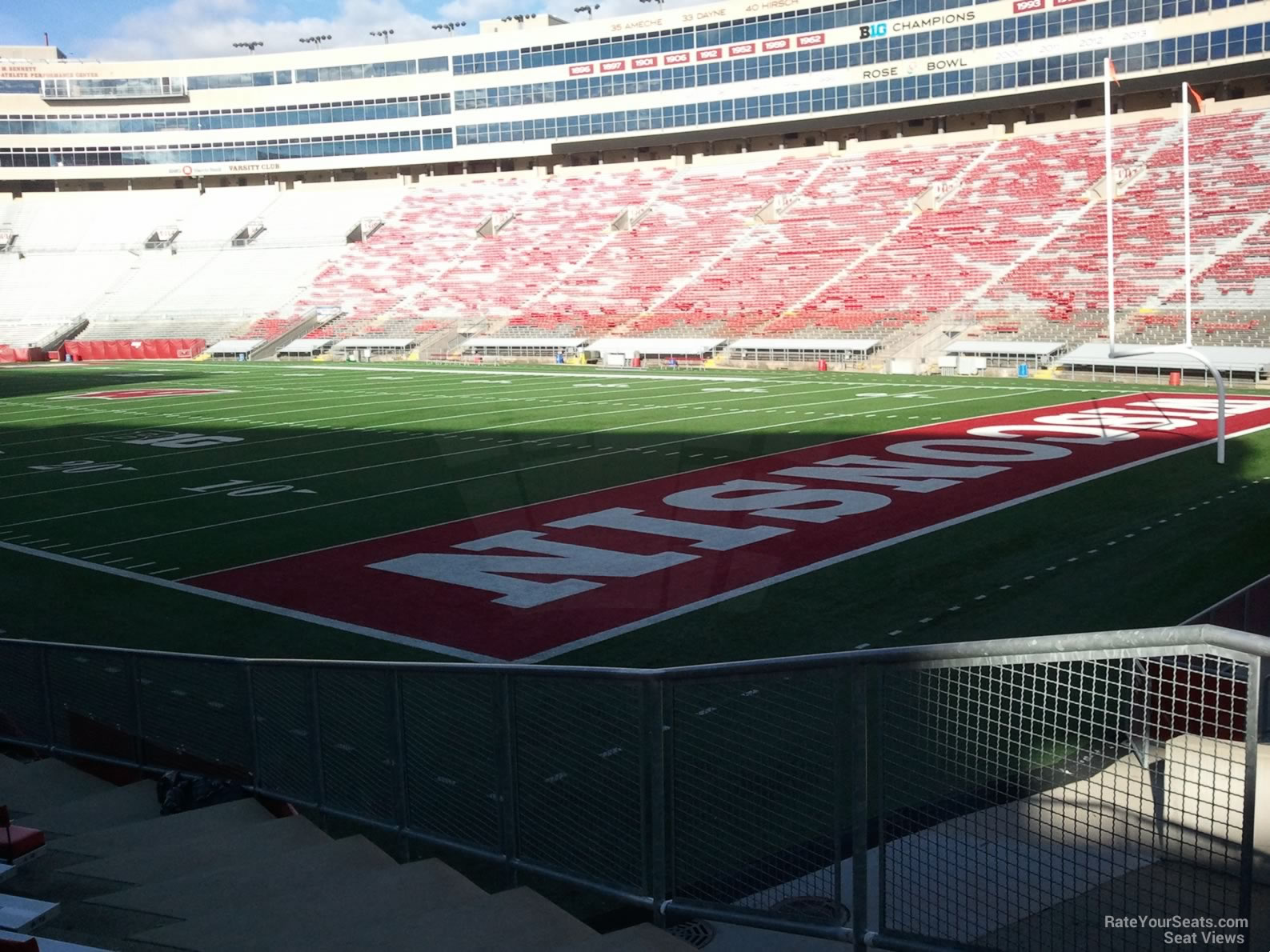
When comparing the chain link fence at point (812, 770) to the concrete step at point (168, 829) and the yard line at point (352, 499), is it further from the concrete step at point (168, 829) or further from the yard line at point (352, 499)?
the yard line at point (352, 499)

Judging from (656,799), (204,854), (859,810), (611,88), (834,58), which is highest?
(611,88)

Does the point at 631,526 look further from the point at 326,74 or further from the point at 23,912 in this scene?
the point at 326,74

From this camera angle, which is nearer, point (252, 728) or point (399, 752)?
point (399, 752)

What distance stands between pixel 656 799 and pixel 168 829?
8.58 ft

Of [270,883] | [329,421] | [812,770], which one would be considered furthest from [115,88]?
[812,770]

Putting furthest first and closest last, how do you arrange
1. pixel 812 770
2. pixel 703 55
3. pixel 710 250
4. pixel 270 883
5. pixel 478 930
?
pixel 703 55 < pixel 710 250 < pixel 270 883 < pixel 812 770 < pixel 478 930

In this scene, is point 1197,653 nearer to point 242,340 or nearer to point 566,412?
point 566,412

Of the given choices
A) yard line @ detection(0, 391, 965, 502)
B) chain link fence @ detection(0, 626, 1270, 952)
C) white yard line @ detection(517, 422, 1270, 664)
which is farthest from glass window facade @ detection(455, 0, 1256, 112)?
chain link fence @ detection(0, 626, 1270, 952)

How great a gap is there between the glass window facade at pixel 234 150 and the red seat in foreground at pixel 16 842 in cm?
6300

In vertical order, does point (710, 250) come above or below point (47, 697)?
above

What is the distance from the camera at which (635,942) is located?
3.58 metres

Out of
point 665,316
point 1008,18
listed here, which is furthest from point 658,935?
point 1008,18

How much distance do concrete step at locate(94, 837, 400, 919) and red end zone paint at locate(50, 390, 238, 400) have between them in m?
31.9

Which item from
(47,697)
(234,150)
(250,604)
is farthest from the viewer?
(234,150)
